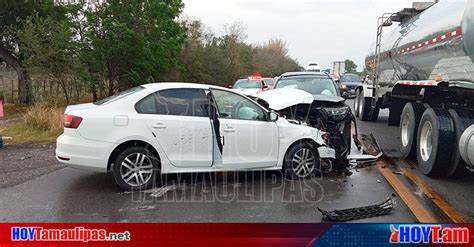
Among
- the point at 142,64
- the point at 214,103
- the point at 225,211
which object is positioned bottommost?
the point at 225,211

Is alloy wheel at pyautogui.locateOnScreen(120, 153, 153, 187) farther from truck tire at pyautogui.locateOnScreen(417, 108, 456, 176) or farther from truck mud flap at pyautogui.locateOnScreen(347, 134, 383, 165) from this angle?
truck tire at pyautogui.locateOnScreen(417, 108, 456, 176)

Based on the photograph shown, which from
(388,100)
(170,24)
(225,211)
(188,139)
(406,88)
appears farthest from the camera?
(170,24)

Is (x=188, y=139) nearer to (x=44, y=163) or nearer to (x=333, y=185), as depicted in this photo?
(x=333, y=185)

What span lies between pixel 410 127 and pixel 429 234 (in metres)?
4.39

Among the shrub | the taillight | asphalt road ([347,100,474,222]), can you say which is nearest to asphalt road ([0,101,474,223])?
asphalt road ([347,100,474,222])

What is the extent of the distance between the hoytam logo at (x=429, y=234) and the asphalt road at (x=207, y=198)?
1189 mm

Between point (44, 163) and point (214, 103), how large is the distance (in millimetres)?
3549

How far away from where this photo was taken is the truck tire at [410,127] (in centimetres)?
681

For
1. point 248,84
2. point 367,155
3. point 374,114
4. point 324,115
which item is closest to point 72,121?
point 324,115

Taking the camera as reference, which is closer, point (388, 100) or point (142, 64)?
point (388, 100)

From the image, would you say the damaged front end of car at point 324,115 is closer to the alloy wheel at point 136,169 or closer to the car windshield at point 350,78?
the alloy wheel at point 136,169

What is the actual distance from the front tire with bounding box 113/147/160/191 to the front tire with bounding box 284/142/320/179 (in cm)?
193

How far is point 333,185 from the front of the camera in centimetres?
556

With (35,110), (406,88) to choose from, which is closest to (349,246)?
(406,88)
